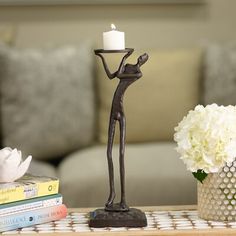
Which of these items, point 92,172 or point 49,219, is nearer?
point 49,219

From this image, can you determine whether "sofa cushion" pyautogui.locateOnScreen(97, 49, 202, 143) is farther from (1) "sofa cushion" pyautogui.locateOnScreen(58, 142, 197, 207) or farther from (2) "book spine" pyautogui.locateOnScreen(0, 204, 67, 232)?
(2) "book spine" pyautogui.locateOnScreen(0, 204, 67, 232)

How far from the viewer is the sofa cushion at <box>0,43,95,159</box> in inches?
141

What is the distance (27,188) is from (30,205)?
0.14ft

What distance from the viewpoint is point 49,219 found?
2.06 metres

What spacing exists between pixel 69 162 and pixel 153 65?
0.63 m

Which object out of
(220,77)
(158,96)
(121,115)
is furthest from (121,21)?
(121,115)

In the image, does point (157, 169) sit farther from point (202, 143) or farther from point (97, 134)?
point (202, 143)

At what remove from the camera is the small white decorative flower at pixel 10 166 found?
2.01 metres

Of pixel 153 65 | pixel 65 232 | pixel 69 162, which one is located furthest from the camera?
pixel 153 65

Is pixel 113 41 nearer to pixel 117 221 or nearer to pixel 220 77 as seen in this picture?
pixel 117 221

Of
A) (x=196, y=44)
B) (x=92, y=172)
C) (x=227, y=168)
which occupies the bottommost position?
(x=92, y=172)

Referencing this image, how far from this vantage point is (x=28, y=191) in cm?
202

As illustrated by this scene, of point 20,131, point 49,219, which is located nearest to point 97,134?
point 20,131

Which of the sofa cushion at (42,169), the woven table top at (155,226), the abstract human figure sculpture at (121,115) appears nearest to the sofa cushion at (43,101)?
the sofa cushion at (42,169)
